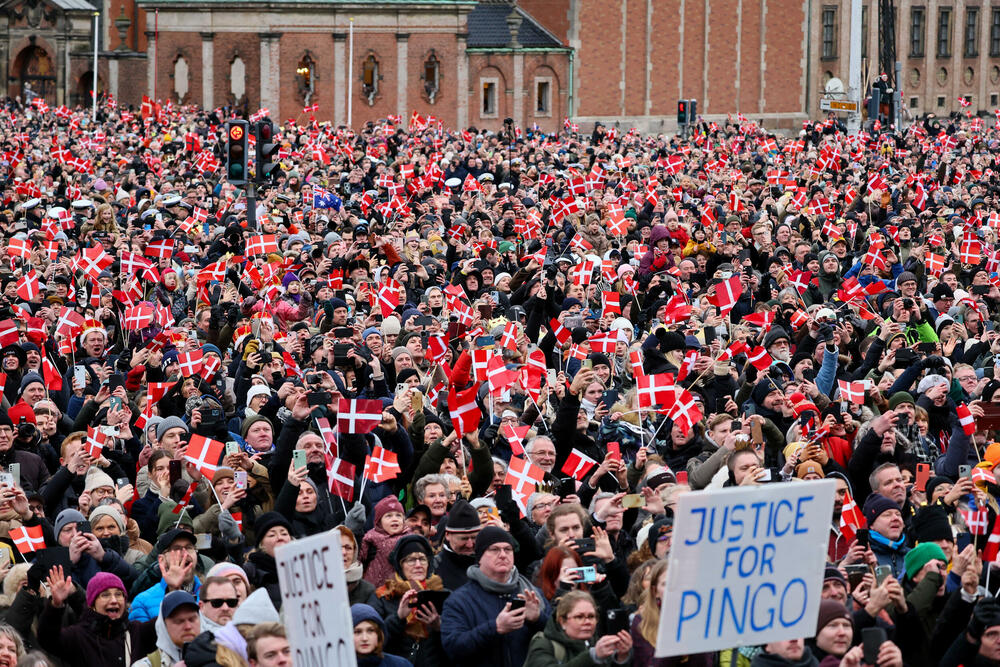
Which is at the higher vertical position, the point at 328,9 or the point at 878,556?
the point at 328,9

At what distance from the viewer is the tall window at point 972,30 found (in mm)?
82125

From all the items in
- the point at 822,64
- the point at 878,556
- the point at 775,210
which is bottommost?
the point at 878,556

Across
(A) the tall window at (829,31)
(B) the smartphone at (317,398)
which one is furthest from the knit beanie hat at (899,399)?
(A) the tall window at (829,31)

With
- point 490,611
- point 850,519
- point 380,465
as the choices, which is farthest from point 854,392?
point 490,611

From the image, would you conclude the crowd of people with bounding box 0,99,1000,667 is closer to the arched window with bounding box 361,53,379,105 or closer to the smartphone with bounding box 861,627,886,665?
the smartphone with bounding box 861,627,886,665

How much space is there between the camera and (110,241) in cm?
2261

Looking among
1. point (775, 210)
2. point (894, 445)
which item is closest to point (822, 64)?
point (775, 210)

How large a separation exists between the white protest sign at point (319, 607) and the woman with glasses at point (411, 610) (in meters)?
1.73

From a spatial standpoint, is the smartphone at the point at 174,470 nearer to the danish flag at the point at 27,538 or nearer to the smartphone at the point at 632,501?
the danish flag at the point at 27,538

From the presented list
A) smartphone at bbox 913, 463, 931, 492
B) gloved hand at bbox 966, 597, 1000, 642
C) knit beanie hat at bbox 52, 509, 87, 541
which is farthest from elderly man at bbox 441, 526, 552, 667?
smartphone at bbox 913, 463, 931, 492

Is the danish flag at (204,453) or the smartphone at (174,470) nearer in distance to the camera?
the danish flag at (204,453)

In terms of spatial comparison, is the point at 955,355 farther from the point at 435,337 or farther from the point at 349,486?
the point at 349,486

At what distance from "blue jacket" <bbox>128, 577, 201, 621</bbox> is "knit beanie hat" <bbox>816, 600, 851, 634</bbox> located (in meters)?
3.20

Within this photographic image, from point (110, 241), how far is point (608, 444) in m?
12.5
